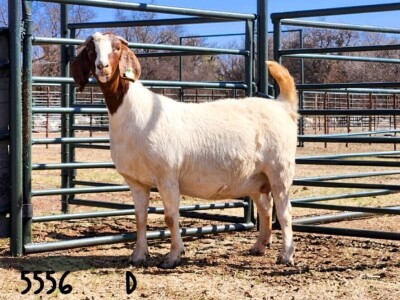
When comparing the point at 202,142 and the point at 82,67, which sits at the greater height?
the point at 82,67

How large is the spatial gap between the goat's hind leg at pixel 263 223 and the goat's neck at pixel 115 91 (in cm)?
162

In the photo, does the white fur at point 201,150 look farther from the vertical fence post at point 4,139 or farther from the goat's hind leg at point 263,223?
the vertical fence post at point 4,139

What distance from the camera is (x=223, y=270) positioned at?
19.4ft

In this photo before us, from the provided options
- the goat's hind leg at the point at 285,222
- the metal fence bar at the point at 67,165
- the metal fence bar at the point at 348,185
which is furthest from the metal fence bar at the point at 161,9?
the goat's hind leg at the point at 285,222

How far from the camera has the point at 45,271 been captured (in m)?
5.79

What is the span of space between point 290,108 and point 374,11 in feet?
3.93

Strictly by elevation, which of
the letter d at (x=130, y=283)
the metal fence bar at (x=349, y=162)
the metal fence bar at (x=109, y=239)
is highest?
the metal fence bar at (x=349, y=162)

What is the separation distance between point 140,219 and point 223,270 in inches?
34.2

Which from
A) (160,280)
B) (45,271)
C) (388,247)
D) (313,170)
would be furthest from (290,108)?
(313,170)

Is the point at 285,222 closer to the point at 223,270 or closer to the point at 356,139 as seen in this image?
the point at 223,270

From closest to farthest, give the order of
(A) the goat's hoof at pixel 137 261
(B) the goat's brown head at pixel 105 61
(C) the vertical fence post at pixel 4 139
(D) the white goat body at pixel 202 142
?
1. (B) the goat's brown head at pixel 105 61
2. (D) the white goat body at pixel 202 142
3. (A) the goat's hoof at pixel 137 261
4. (C) the vertical fence post at pixel 4 139

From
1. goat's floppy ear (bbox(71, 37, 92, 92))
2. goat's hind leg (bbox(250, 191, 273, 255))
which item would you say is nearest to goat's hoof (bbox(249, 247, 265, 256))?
goat's hind leg (bbox(250, 191, 273, 255))

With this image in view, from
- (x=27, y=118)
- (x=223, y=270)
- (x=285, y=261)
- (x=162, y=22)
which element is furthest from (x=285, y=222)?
(x=162, y=22)

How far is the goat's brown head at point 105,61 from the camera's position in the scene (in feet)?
18.3
